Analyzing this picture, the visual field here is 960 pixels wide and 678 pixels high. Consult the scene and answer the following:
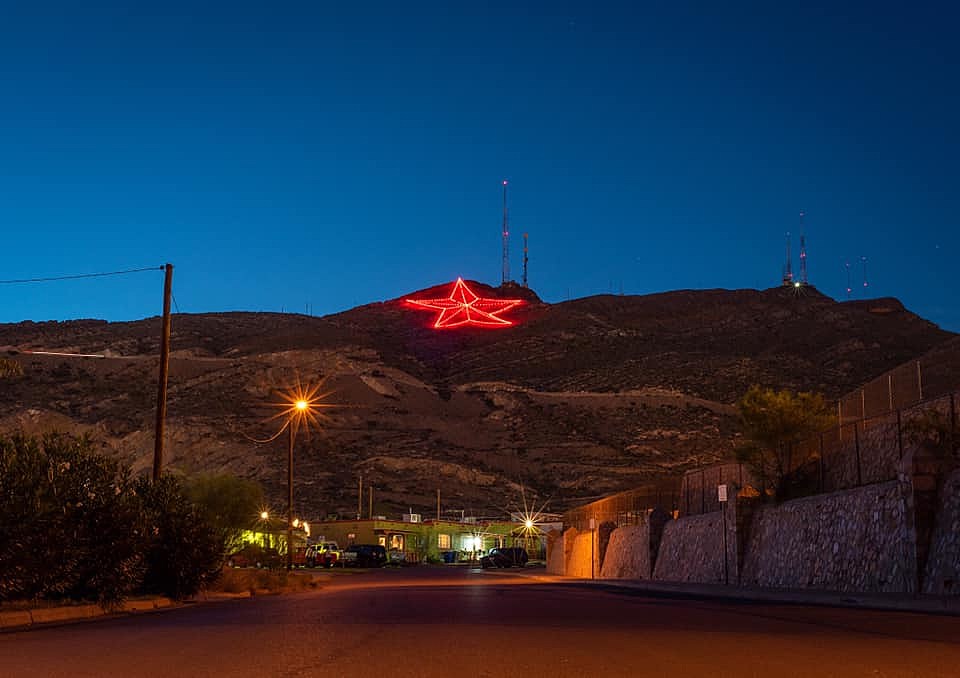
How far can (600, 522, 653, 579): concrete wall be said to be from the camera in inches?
1825

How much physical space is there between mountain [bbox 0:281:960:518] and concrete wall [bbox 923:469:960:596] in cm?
7641

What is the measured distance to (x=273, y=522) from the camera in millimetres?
67000

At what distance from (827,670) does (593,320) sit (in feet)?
535

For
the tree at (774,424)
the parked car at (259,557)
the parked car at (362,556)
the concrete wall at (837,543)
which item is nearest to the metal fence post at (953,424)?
the concrete wall at (837,543)

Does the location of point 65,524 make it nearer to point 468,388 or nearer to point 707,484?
point 707,484

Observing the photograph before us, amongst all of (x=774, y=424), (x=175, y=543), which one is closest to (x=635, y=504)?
(x=774, y=424)

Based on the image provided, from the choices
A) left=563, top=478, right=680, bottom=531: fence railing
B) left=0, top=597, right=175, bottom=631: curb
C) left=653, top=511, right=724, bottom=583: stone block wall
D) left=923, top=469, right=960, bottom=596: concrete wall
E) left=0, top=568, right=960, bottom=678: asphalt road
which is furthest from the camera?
left=563, top=478, right=680, bottom=531: fence railing

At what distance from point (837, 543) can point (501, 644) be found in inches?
665

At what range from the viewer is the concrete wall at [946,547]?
21.3 metres

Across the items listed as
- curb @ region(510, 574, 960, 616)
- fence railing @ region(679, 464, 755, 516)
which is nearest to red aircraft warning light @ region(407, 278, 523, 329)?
fence railing @ region(679, 464, 755, 516)

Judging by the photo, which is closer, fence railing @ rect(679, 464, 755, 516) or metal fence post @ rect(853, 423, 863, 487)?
metal fence post @ rect(853, 423, 863, 487)

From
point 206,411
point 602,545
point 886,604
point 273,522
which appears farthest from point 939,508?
point 206,411

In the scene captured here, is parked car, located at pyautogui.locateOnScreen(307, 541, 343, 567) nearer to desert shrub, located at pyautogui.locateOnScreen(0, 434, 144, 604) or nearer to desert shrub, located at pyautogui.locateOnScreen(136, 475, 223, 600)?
desert shrub, located at pyautogui.locateOnScreen(136, 475, 223, 600)

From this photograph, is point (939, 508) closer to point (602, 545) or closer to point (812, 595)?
point (812, 595)
